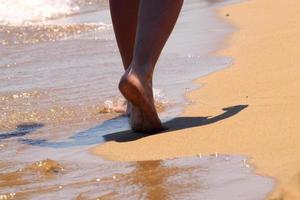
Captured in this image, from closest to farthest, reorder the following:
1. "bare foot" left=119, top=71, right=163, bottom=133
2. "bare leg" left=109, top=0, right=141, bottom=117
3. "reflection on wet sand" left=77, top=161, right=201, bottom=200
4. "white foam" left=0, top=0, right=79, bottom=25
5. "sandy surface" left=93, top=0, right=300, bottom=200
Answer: "reflection on wet sand" left=77, top=161, right=201, bottom=200
"sandy surface" left=93, top=0, right=300, bottom=200
"bare foot" left=119, top=71, right=163, bottom=133
"bare leg" left=109, top=0, right=141, bottom=117
"white foam" left=0, top=0, right=79, bottom=25

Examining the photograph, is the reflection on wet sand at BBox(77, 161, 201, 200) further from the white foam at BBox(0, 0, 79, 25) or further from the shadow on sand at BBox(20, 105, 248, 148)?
the white foam at BBox(0, 0, 79, 25)

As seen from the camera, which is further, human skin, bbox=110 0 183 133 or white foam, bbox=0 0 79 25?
white foam, bbox=0 0 79 25

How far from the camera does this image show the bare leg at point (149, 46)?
3.20 meters

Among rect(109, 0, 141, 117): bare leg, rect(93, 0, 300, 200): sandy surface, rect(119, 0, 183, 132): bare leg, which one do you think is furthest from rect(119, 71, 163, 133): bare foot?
rect(109, 0, 141, 117): bare leg

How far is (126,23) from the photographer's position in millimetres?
3746

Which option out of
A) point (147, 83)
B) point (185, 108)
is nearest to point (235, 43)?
point (185, 108)

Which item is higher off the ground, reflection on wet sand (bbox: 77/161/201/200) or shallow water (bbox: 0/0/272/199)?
reflection on wet sand (bbox: 77/161/201/200)

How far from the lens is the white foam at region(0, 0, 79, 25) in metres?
8.73

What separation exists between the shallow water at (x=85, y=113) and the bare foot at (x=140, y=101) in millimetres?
142

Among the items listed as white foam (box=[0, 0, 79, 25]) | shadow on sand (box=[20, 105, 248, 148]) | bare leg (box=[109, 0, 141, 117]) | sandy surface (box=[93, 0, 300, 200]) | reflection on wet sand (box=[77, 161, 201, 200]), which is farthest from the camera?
white foam (box=[0, 0, 79, 25])

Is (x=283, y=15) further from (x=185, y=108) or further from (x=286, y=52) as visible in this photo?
(x=185, y=108)

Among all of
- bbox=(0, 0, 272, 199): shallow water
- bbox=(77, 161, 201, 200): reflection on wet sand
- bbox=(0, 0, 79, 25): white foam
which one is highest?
bbox=(77, 161, 201, 200): reflection on wet sand

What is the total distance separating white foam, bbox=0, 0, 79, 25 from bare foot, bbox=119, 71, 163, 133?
532 cm

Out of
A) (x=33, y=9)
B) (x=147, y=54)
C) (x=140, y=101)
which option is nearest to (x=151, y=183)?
(x=140, y=101)
